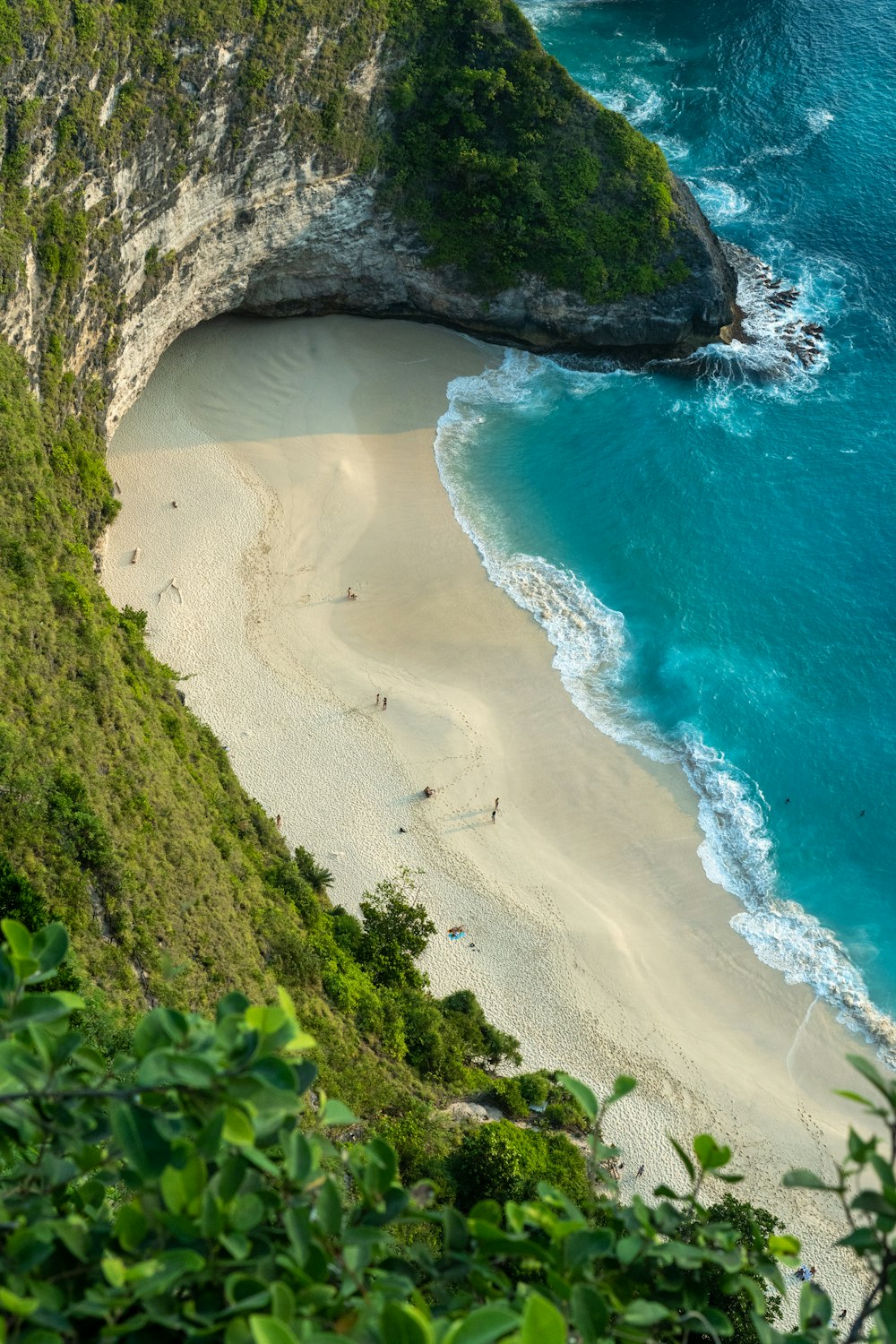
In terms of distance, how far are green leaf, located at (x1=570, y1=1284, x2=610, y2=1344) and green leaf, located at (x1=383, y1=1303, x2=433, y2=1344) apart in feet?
3.42

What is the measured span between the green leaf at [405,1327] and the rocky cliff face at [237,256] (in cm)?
3427

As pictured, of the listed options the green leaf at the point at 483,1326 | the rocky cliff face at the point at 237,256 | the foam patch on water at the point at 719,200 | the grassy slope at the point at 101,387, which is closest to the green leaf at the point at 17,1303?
the green leaf at the point at 483,1326

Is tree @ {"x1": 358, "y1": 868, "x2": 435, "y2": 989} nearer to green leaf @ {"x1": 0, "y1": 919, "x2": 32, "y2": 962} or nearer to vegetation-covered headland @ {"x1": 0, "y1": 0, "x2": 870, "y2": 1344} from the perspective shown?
vegetation-covered headland @ {"x1": 0, "y1": 0, "x2": 870, "y2": 1344}

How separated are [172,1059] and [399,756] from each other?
103 ft

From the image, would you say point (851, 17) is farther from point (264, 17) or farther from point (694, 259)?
point (264, 17)

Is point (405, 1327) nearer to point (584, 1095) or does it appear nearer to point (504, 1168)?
point (584, 1095)

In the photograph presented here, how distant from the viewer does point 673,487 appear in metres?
46.0

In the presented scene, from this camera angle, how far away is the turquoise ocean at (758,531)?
121 ft

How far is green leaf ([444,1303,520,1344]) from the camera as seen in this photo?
208 inches

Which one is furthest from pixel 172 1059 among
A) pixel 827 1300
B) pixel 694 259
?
pixel 694 259

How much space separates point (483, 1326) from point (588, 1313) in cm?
93

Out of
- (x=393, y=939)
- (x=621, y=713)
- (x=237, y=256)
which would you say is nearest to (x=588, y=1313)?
(x=393, y=939)

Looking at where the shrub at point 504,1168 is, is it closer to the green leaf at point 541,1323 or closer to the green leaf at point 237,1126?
the green leaf at point 237,1126

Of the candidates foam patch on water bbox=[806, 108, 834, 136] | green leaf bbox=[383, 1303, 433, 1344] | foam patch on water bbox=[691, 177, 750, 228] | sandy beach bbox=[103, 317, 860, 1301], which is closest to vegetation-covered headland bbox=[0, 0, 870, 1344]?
green leaf bbox=[383, 1303, 433, 1344]
